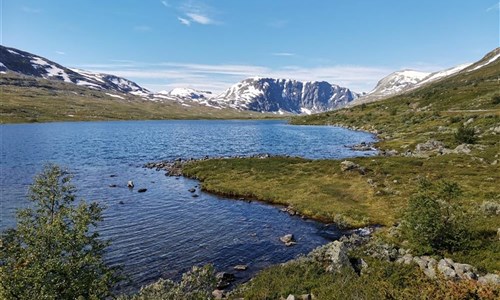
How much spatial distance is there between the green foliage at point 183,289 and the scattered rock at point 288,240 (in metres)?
20.3

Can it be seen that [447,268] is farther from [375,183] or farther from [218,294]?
[375,183]

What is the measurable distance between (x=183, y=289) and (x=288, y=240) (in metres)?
22.7

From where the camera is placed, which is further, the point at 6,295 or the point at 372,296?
the point at 372,296

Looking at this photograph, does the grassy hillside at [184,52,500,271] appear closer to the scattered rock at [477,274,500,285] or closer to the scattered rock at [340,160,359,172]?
the scattered rock at [340,160,359,172]

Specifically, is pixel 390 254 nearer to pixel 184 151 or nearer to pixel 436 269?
pixel 436 269

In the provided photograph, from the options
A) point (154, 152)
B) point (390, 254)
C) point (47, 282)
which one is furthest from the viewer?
point (154, 152)

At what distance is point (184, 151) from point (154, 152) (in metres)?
10.4

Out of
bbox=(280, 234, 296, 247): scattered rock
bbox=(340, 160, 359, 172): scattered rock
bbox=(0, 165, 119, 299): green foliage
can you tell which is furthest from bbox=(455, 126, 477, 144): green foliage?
bbox=(0, 165, 119, 299): green foliage

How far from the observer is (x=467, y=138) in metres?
89.4

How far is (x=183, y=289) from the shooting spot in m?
18.0

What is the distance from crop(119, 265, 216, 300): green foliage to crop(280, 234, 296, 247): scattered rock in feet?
66.6

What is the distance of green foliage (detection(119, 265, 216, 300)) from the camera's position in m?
16.4

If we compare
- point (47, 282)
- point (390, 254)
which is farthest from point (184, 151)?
point (47, 282)

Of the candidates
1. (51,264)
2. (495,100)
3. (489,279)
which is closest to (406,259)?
(489,279)
